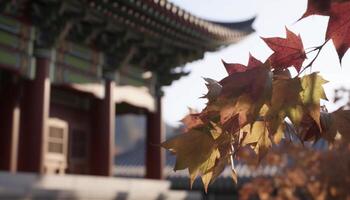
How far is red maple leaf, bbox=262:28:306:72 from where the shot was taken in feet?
2.60

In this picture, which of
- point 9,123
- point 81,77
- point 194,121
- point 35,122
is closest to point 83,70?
point 81,77

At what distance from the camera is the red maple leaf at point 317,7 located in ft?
2.22

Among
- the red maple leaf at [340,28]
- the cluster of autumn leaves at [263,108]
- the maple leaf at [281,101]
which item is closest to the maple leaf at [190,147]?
the cluster of autumn leaves at [263,108]

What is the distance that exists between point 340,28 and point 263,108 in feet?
0.59

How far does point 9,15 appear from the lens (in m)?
6.84

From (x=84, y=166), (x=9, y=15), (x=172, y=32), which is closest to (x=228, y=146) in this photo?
(x=9, y=15)

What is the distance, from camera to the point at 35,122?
685 centimetres

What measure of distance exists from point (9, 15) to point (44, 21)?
22.2 inches

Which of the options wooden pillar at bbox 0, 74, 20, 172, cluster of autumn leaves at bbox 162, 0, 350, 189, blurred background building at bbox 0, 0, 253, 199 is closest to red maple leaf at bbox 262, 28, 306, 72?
cluster of autumn leaves at bbox 162, 0, 350, 189

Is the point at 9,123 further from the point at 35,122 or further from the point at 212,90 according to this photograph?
the point at 212,90

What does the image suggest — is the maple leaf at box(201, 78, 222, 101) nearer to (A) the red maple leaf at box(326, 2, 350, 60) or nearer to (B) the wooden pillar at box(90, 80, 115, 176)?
(A) the red maple leaf at box(326, 2, 350, 60)

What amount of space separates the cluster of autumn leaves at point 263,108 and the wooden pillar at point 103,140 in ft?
25.3

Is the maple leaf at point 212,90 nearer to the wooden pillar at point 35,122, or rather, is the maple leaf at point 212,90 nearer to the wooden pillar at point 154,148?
the wooden pillar at point 35,122

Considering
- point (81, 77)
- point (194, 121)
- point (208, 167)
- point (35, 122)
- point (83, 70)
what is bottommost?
point (208, 167)
